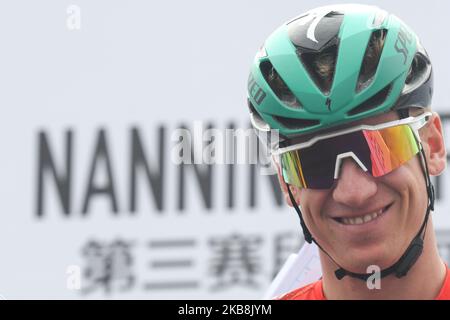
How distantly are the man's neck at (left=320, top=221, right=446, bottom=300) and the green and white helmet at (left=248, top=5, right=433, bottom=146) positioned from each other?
345 mm

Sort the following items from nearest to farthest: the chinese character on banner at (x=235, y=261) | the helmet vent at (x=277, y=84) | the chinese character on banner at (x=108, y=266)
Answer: the helmet vent at (x=277, y=84)
the chinese character on banner at (x=235, y=261)
the chinese character on banner at (x=108, y=266)

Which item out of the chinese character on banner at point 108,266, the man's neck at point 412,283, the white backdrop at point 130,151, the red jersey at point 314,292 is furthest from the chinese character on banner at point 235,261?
the man's neck at point 412,283

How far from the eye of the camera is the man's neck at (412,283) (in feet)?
7.81

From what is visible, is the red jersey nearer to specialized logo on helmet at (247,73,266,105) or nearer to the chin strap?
the chin strap

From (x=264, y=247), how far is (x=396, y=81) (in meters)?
2.82

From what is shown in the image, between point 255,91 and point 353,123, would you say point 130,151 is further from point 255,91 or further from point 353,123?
point 353,123

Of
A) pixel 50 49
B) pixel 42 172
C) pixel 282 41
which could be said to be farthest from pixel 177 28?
pixel 282 41

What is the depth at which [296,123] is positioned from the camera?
2.30 m

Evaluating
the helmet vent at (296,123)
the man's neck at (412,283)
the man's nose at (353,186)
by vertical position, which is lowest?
the man's neck at (412,283)

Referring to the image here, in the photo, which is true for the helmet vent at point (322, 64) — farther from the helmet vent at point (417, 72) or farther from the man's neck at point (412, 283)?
the man's neck at point (412, 283)

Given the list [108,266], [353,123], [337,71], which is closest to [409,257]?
[353,123]

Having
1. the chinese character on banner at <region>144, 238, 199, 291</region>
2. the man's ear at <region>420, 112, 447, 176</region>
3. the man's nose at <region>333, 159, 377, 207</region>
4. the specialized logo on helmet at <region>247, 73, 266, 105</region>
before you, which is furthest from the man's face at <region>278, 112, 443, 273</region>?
the chinese character on banner at <region>144, 238, 199, 291</region>

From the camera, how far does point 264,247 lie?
5.03 meters

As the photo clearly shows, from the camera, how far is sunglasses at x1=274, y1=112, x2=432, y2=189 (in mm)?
2223
